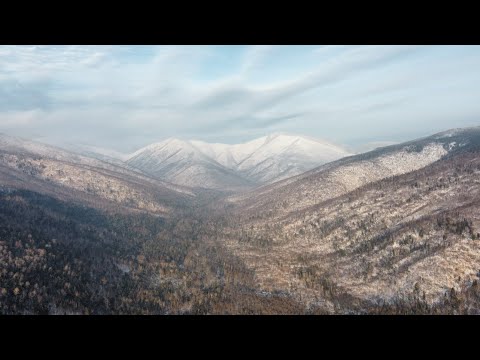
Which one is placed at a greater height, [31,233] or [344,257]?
[31,233]

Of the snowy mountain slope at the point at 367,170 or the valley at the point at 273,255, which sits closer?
the valley at the point at 273,255

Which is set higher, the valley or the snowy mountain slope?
the snowy mountain slope

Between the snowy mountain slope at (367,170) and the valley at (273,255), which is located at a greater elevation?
the snowy mountain slope at (367,170)

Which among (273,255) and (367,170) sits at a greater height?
(367,170)

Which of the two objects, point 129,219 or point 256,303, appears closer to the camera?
point 256,303

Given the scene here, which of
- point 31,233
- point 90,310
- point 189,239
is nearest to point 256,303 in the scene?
point 90,310

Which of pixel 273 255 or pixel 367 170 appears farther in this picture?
pixel 367 170

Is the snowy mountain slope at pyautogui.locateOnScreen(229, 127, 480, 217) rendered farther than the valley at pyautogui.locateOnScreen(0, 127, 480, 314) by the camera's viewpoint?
Yes
